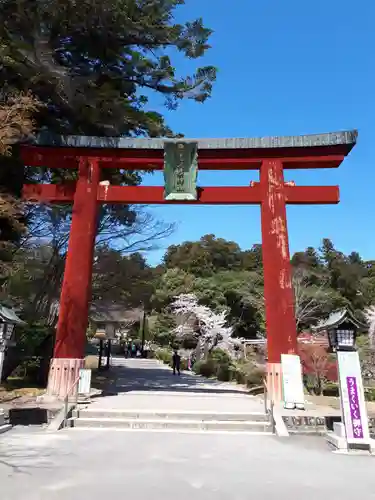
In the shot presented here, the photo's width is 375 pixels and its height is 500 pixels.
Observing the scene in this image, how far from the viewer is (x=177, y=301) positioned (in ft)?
128

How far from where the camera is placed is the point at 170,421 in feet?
29.3

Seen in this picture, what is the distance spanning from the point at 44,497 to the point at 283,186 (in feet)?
36.3

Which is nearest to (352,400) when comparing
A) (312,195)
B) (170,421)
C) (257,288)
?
(170,421)

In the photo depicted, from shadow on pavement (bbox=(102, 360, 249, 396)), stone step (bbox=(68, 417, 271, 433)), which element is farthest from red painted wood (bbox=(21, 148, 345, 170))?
stone step (bbox=(68, 417, 271, 433))

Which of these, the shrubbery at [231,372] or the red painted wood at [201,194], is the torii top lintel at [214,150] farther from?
the shrubbery at [231,372]

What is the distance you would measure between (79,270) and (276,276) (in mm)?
5984

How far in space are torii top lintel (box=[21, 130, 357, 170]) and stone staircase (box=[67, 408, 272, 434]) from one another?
26.2 ft

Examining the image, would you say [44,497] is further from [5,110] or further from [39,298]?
[39,298]

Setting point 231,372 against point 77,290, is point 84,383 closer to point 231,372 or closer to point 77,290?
point 77,290

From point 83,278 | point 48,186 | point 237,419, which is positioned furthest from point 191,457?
point 48,186

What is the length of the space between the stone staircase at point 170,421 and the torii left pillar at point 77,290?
186 centimetres

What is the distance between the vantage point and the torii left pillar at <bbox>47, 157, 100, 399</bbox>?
11.4m

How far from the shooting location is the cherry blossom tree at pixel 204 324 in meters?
33.9

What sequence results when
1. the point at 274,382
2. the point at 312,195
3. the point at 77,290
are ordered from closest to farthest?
the point at 274,382
the point at 77,290
the point at 312,195
